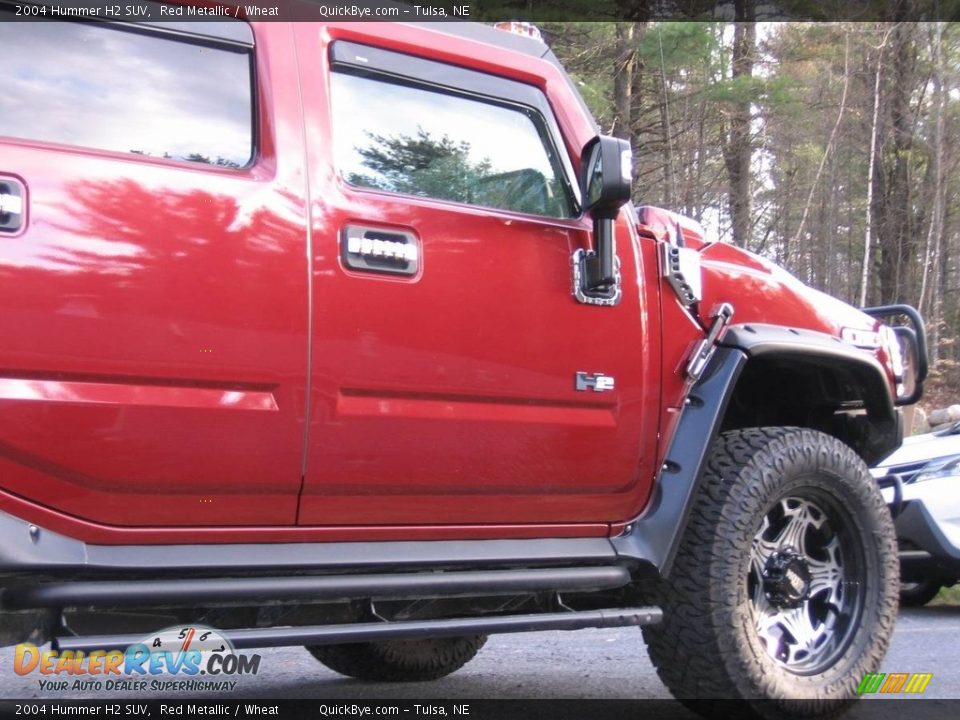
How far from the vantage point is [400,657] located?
4.26 metres

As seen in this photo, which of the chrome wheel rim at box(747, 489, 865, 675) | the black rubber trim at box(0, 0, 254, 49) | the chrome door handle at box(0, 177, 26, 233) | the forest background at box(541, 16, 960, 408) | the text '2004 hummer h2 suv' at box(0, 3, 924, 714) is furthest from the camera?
the forest background at box(541, 16, 960, 408)

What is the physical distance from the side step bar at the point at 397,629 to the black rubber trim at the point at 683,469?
195 millimetres

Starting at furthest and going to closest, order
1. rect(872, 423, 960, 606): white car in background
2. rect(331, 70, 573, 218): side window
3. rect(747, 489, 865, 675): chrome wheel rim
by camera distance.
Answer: rect(872, 423, 960, 606): white car in background < rect(747, 489, 865, 675): chrome wheel rim < rect(331, 70, 573, 218): side window

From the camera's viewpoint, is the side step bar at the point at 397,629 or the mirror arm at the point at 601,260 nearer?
the side step bar at the point at 397,629

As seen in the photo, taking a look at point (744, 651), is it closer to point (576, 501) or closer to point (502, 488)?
point (576, 501)

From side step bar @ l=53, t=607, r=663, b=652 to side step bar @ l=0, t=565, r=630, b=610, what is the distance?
78 millimetres

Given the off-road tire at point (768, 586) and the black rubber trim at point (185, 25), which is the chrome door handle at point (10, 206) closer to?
the black rubber trim at point (185, 25)

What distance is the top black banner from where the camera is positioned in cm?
269

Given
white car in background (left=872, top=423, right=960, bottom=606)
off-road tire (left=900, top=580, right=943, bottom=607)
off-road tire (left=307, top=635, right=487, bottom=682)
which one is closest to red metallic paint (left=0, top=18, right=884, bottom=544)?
off-road tire (left=307, top=635, right=487, bottom=682)

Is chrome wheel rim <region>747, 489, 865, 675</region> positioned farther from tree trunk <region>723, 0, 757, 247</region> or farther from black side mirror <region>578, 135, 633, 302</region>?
tree trunk <region>723, 0, 757, 247</region>

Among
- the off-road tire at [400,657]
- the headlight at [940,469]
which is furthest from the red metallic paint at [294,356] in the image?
the headlight at [940,469]

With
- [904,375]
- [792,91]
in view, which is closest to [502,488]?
[904,375]

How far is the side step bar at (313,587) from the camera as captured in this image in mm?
2426

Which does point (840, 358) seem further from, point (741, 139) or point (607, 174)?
point (741, 139)
